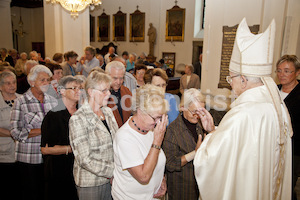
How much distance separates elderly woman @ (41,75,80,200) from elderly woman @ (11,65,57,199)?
1.27 feet

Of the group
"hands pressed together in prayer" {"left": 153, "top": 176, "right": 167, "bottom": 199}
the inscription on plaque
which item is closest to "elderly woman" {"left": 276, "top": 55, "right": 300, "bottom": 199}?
"hands pressed together in prayer" {"left": 153, "top": 176, "right": 167, "bottom": 199}

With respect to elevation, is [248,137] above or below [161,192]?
above

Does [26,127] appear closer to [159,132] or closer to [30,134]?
[30,134]

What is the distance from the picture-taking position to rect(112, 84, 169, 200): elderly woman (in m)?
1.85

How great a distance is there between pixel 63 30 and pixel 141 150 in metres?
7.58

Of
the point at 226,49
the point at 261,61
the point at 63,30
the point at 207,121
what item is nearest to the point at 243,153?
the point at 207,121

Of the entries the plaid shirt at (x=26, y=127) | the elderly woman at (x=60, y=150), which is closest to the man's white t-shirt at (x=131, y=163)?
the elderly woman at (x=60, y=150)

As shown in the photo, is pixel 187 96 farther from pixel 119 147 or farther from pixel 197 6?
pixel 197 6

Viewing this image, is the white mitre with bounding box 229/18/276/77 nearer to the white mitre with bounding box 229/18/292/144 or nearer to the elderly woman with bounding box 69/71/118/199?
the white mitre with bounding box 229/18/292/144

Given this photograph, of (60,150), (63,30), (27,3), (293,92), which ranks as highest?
(27,3)

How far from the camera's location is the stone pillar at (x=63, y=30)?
8282 millimetres

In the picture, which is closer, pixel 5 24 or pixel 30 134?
pixel 30 134

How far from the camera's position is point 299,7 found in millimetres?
5117

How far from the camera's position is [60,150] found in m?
2.45
